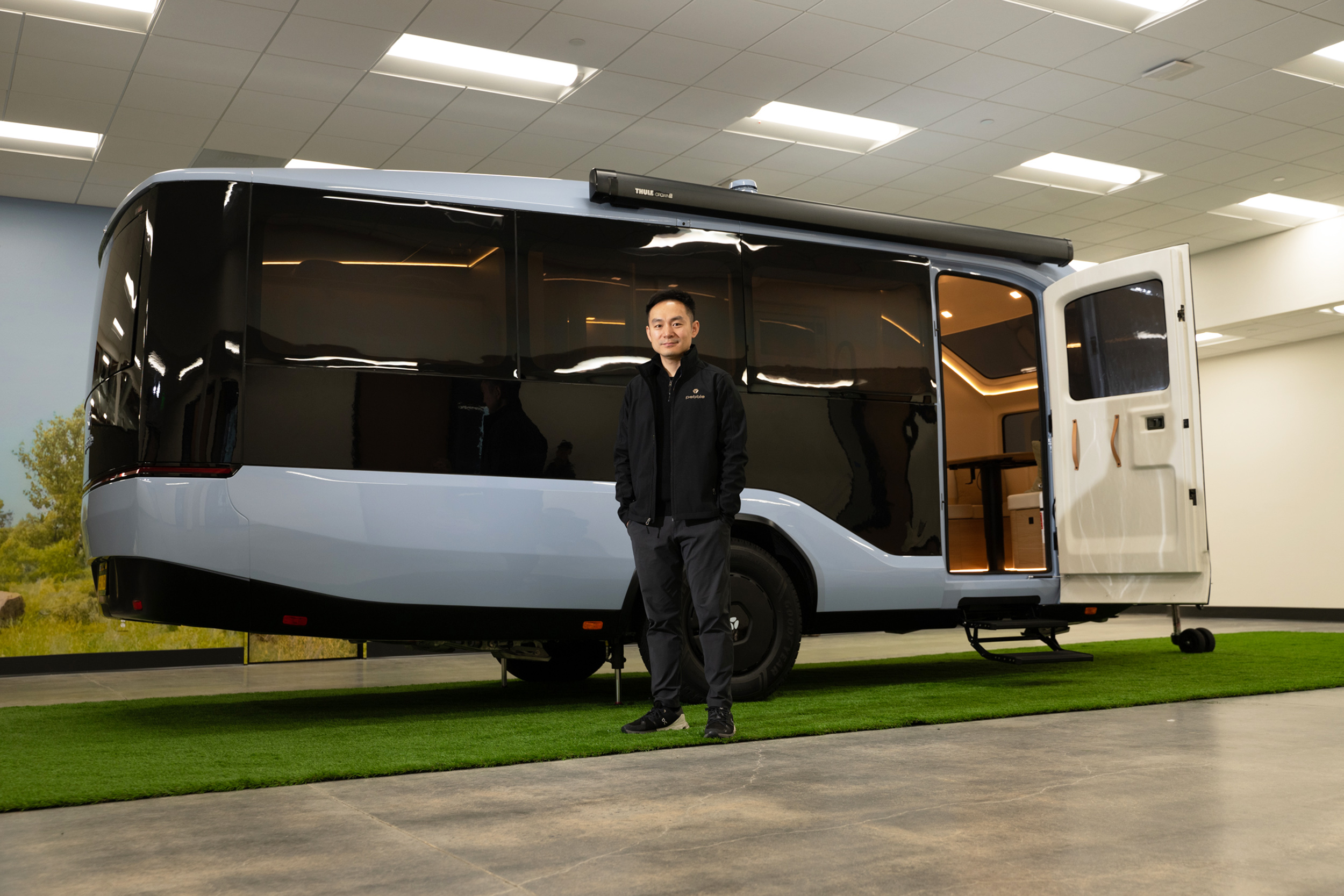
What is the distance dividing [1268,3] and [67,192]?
9.98 m

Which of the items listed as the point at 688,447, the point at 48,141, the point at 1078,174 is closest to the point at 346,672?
the point at 48,141

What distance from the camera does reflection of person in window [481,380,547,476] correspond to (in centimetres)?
459

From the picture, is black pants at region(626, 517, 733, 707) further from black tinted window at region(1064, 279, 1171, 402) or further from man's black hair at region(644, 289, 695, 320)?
black tinted window at region(1064, 279, 1171, 402)

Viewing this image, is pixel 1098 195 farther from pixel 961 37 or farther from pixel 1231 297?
pixel 961 37

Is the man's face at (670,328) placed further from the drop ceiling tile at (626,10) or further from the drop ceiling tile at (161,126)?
the drop ceiling tile at (161,126)

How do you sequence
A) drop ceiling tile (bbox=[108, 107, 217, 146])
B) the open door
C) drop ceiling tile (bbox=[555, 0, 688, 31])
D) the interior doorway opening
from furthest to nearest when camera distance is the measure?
drop ceiling tile (bbox=[108, 107, 217, 146]) → drop ceiling tile (bbox=[555, 0, 688, 31]) → the interior doorway opening → the open door

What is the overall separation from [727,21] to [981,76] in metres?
2.20

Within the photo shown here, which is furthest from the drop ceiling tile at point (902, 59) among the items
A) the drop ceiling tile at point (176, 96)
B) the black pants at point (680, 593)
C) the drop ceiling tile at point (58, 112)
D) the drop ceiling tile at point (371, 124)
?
the drop ceiling tile at point (58, 112)

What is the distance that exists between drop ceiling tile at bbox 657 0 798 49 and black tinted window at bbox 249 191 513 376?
3134 millimetres

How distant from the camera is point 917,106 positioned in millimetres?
8844

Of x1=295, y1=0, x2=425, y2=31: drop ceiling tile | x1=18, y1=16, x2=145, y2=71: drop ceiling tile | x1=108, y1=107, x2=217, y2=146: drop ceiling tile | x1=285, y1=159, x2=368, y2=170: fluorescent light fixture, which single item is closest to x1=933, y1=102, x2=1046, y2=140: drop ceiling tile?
x1=295, y1=0, x2=425, y2=31: drop ceiling tile

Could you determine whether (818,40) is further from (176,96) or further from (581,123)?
(176,96)

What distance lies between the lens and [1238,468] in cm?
1523

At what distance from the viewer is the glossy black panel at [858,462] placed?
5207 millimetres
